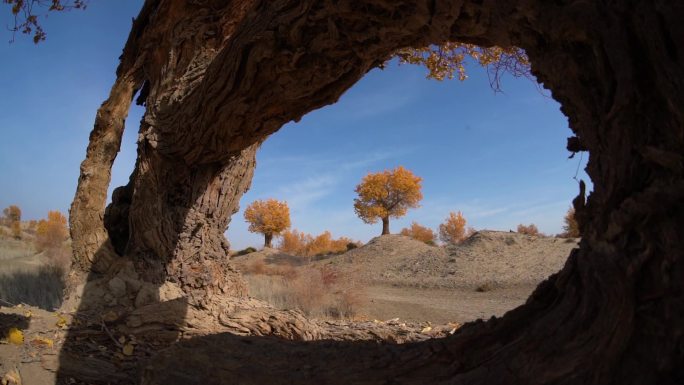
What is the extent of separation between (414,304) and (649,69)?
10412 mm

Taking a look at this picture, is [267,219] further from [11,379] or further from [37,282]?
[11,379]

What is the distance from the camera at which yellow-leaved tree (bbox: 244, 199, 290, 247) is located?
130 feet

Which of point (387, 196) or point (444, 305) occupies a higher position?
point (387, 196)

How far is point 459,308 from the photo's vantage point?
34.2 ft

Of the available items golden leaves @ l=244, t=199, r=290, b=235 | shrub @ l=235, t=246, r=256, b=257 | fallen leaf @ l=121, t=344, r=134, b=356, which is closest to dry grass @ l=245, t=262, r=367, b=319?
fallen leaf @ l=121, t=344, r=134, b=356

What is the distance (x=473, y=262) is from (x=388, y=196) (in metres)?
19.3

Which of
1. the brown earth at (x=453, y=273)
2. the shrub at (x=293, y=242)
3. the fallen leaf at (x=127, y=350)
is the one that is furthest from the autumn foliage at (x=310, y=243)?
the fallen leaf at (x=127, y=350)

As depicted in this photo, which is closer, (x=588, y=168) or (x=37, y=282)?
(x=588, y=168)

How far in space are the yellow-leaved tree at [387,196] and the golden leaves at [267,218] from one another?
7.69 metres

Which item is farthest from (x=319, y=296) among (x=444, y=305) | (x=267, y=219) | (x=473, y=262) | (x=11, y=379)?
(x=267, y=219)

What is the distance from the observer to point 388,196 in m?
37.1

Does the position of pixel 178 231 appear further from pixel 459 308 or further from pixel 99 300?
pixel 459 308

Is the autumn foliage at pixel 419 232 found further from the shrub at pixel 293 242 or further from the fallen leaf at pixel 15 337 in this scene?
the fallen leaf at pixel 15 337

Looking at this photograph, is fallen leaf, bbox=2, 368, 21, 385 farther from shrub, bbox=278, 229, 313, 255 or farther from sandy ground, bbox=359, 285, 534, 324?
shrub, bbox=278, 229, 313, 255
